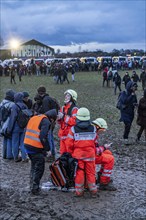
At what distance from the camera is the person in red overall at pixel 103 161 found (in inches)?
270

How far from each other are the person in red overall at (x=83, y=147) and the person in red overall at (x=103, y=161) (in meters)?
0.33

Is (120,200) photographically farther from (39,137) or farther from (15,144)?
(15,144)

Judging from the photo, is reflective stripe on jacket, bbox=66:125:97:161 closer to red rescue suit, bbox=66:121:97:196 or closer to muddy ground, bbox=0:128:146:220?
red rescue suit, bbox=66:121:97:196

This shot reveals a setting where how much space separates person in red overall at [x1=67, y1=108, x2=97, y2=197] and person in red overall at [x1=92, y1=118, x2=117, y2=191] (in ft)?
1.07

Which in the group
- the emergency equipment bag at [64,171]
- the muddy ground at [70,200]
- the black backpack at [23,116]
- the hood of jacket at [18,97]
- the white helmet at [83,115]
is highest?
the hood of jacket at [18,97]

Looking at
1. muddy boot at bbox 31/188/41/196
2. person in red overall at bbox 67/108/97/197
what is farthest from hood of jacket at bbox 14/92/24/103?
muddy boot at bbox 31/188/41/196

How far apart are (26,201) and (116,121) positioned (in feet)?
28.3

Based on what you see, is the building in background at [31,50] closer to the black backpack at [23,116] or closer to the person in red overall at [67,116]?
the black backpack at [23,116]

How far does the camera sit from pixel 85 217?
5801 mm

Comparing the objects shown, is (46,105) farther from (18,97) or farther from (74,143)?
(74,143)

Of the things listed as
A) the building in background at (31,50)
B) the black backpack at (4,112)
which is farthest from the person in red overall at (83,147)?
the building in background at (31,50)

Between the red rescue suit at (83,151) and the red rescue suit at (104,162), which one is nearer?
the red rescue suit at (83,151)

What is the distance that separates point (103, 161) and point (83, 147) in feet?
2.11

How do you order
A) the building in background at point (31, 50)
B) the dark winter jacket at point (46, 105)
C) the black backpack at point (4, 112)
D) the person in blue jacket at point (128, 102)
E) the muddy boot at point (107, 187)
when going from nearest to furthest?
the muddy boot at point (107, 187) < the dark winter jacket at point (46, 105) < the black backpack at point (4, 112) < the person in blue jacket at point (128, 102) < the building in background at point (31, 50)
